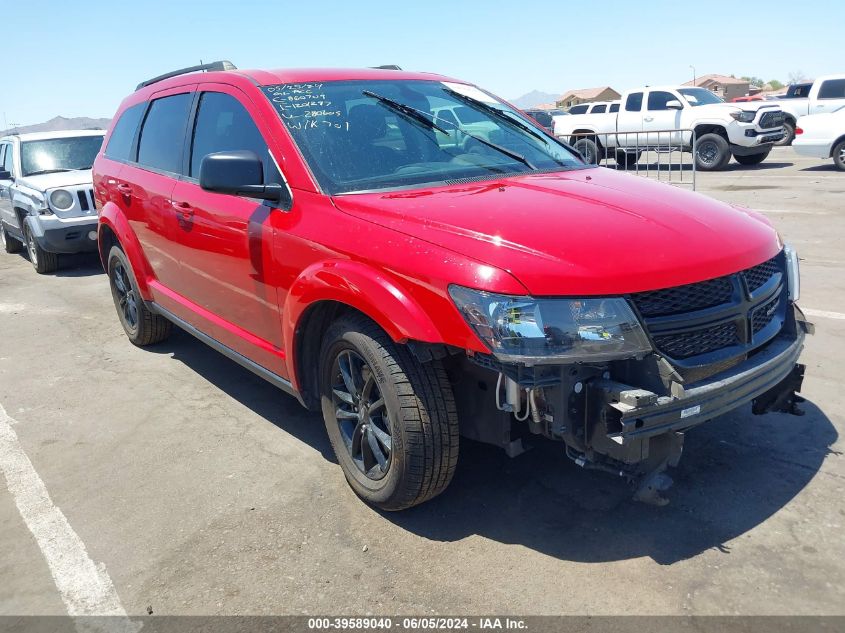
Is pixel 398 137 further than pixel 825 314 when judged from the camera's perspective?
No

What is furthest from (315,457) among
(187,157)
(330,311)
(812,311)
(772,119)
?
(772,119)

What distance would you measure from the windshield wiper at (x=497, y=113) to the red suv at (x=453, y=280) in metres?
0.02

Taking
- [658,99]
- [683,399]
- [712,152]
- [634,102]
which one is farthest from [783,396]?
[634,102]

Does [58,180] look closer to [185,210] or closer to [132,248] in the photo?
[132,248]

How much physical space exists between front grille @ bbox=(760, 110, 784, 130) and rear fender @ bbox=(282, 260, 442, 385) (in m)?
17.2

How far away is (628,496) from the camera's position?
3250mm

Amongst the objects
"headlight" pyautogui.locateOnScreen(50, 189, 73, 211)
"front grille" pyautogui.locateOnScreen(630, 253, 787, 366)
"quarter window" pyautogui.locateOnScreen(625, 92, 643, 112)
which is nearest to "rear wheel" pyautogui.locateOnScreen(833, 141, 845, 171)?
"quarter window" pyautogui.locateOnScreen(625, 92, 643, 112)

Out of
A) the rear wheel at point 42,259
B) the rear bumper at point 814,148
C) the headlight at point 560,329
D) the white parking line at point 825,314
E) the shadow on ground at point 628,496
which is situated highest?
the headlight at point 560,329

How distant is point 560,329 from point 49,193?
8814 mm

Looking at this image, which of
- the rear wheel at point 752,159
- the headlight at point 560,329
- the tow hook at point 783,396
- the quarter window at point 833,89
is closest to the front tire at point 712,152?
the rear wheel at point 752,159

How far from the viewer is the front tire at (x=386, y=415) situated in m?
2.84

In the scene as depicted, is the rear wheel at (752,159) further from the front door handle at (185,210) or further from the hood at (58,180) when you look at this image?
the front door handle at (185,210)

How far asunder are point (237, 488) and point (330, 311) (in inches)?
41.4

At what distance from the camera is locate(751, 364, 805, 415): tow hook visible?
10.6 feet
